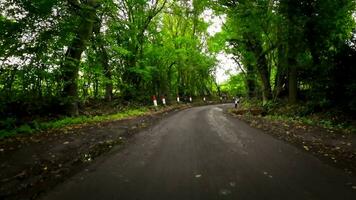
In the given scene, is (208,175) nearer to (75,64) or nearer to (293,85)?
(75,64)

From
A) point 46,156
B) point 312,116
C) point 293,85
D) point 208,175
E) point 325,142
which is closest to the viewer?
point 208,175

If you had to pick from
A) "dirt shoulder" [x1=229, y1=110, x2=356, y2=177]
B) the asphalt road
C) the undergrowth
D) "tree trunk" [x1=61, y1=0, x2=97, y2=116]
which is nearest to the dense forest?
"tree trunk" [x1=61, y1=0, x2=97, y2=116]

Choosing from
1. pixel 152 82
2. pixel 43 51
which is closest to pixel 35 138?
pixel 43 51

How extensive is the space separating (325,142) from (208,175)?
15.9ft

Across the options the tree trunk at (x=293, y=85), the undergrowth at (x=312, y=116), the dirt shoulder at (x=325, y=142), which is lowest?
the dirt shoulder at (x=325, y=142)

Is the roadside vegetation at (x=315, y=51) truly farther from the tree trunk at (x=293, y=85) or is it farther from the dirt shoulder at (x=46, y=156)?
the dirt shoulder at (x=46, y=156)

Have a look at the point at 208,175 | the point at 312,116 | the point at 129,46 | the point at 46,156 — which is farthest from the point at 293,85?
the point at 46,156

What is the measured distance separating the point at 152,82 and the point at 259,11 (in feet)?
60.6

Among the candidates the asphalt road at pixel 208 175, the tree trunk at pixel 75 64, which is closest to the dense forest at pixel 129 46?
the tree trunk at pixel 75 64

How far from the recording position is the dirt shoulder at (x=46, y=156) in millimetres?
4906

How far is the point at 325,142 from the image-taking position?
322 inches

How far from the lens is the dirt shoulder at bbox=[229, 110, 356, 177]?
20.2 feet

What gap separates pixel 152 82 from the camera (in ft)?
107

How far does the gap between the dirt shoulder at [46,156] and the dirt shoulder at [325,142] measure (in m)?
5.19
